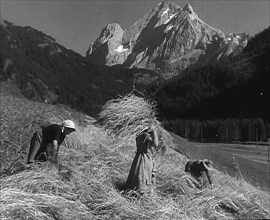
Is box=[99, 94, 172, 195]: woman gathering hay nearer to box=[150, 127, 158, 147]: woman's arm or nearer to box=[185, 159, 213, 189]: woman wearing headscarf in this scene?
box=[150, 127, 158, 147]: woman's arm

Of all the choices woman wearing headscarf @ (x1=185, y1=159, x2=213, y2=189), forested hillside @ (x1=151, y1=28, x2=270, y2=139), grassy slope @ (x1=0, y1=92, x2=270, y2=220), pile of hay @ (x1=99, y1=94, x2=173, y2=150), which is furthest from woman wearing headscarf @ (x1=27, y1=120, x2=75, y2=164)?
forested hillside @ (x1=151, y1=28, x2=270, y2=139)

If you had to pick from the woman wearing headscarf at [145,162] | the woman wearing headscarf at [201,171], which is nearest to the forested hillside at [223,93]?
the woman wearing headscarf at [201,171]

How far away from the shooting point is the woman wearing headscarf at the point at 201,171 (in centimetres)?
1008

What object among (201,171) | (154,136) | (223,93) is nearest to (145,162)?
(154,136)

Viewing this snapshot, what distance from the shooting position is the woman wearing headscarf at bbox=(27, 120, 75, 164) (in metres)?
8.23

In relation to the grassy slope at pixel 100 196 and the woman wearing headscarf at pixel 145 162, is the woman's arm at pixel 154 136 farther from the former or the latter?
the grassy slope at pixel 100 196

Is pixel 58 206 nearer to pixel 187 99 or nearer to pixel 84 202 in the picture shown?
pixel 84 202

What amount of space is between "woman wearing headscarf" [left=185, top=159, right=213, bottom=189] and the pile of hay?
7.21 feet

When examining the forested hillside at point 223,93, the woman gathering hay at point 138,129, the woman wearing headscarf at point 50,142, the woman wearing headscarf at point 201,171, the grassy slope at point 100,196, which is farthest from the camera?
the forested hillside at point 223,93

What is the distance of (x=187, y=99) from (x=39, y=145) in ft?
567

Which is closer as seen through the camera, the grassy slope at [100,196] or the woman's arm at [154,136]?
the grassy slope at [100,196]

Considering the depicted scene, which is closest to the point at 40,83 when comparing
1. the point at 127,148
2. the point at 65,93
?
the point at 65,93

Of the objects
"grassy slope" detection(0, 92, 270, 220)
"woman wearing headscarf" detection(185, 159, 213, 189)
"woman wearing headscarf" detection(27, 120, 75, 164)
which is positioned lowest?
"grassy slope" detection(0, 92, 270, 220)

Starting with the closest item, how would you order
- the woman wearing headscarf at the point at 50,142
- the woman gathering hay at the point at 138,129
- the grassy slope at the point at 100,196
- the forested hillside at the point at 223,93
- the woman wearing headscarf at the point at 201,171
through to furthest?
the grassy slope at the point at 100,196 → the woman wearing headscarf at the point at 50,142 → the woman gathering hay at the point at 138,129 → the woman wearing headscarf at the point at 201,171 → the forested hillside at the point at 223,93
